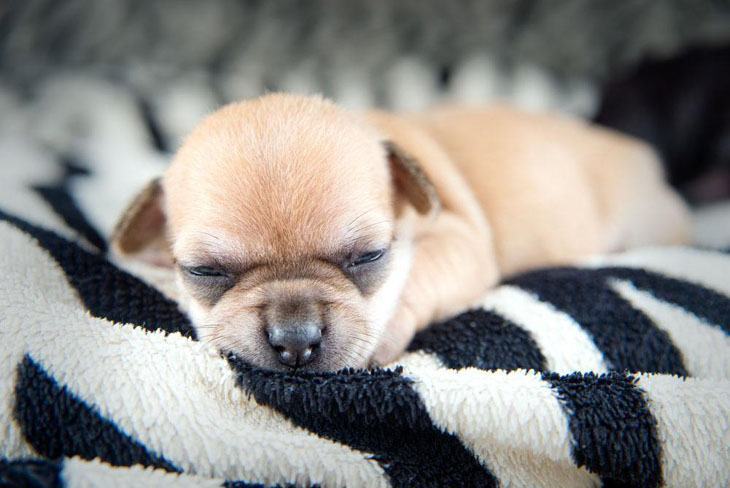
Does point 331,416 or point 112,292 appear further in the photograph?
point 112,292

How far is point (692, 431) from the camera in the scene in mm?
901

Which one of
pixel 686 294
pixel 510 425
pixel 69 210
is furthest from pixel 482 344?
pixel 69 210

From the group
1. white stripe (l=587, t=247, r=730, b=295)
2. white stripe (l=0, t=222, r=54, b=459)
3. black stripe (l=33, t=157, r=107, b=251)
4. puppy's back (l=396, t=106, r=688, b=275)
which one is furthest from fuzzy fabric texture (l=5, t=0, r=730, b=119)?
white stripe (l=0, t=222, r=54, b=459)

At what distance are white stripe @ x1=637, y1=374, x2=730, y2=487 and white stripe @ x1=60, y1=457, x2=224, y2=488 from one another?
627 mm

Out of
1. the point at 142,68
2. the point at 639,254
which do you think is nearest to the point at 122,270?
the point at 639,254

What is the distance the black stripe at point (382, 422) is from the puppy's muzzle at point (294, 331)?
53 mm

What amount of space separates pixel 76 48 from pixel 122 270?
160 centimetres

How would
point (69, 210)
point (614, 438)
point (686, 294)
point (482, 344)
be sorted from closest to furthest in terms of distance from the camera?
point (614, 438) < point (482, 344) < point (686, 294) < point (69, 210)

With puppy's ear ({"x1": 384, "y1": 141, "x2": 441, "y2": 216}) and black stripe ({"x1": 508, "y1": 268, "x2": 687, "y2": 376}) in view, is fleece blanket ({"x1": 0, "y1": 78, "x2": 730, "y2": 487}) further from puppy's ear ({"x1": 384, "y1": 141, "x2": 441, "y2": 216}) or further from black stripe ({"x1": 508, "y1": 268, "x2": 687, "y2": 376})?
puppy's ear ({"x1": 384, "y1": 141, "x2": 441, "y2": 216})

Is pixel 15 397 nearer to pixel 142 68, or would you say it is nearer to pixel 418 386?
pixel 418 386

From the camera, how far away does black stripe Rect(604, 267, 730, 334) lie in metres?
1.21

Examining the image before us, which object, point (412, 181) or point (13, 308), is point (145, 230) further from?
point (412, 181)

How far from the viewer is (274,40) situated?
2.64 metres

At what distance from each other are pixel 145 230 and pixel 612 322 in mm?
1009
